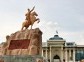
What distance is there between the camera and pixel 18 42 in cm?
2545

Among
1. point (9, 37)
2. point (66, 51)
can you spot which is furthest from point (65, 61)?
point (9, 37)

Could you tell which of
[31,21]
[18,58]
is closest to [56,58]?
[31,21]

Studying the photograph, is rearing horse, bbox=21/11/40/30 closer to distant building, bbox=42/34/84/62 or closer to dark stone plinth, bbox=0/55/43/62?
dark stone plinth, bbox=0/55/43/62

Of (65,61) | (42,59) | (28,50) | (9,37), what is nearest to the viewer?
(42,59)

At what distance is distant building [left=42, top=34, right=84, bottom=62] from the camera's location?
6912 cm

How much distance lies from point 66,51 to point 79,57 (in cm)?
346

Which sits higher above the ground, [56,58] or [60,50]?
[60,50]

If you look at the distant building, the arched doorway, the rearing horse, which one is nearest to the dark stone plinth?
the rearing horse

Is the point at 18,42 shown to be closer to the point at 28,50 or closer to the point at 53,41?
the point at 28,50

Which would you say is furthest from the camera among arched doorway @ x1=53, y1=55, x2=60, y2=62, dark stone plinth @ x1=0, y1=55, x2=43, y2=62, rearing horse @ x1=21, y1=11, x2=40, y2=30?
arched doorway @ x1=53, y1=55, x2=60, y2=62

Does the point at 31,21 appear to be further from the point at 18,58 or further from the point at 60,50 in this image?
the point at 60,50

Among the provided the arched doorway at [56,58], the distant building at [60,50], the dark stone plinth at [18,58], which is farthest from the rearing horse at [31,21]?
the arched doorway at [56,58]

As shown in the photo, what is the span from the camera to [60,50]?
6969 cm

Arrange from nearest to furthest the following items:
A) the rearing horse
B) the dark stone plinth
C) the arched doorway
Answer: the dark stone plinth, the rearing horse, the arched doorway
